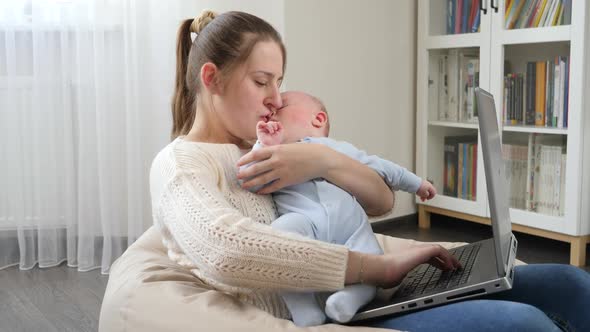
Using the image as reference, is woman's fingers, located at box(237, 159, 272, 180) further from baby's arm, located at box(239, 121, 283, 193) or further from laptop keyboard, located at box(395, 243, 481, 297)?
laptop keyboard, located at box(395, 243, 481, 297)

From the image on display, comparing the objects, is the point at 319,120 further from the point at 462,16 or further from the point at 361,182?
the point at 462,16

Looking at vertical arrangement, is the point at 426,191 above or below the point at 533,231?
above

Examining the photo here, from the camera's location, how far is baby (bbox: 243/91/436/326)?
43.6 inches

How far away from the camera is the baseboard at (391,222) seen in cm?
360

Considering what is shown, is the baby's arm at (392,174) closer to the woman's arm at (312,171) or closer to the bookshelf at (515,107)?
the woman's arm at (312,171)

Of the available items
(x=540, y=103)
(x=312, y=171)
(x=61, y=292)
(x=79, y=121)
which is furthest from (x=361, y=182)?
(x=540, y=103)

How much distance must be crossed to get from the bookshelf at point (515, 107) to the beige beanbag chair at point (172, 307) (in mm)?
2154

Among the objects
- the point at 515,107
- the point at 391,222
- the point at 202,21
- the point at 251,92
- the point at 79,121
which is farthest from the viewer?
the point at 391,222

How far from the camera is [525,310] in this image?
3.15 ft

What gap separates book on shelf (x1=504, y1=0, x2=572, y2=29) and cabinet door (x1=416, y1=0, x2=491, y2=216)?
19 centimetres

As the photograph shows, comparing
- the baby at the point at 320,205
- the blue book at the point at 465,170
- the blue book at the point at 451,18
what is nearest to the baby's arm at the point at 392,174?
the baby at the point at 320,205

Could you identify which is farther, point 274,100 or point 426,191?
point 426,191

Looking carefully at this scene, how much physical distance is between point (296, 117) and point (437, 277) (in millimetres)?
495

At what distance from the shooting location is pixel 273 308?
118 cm
